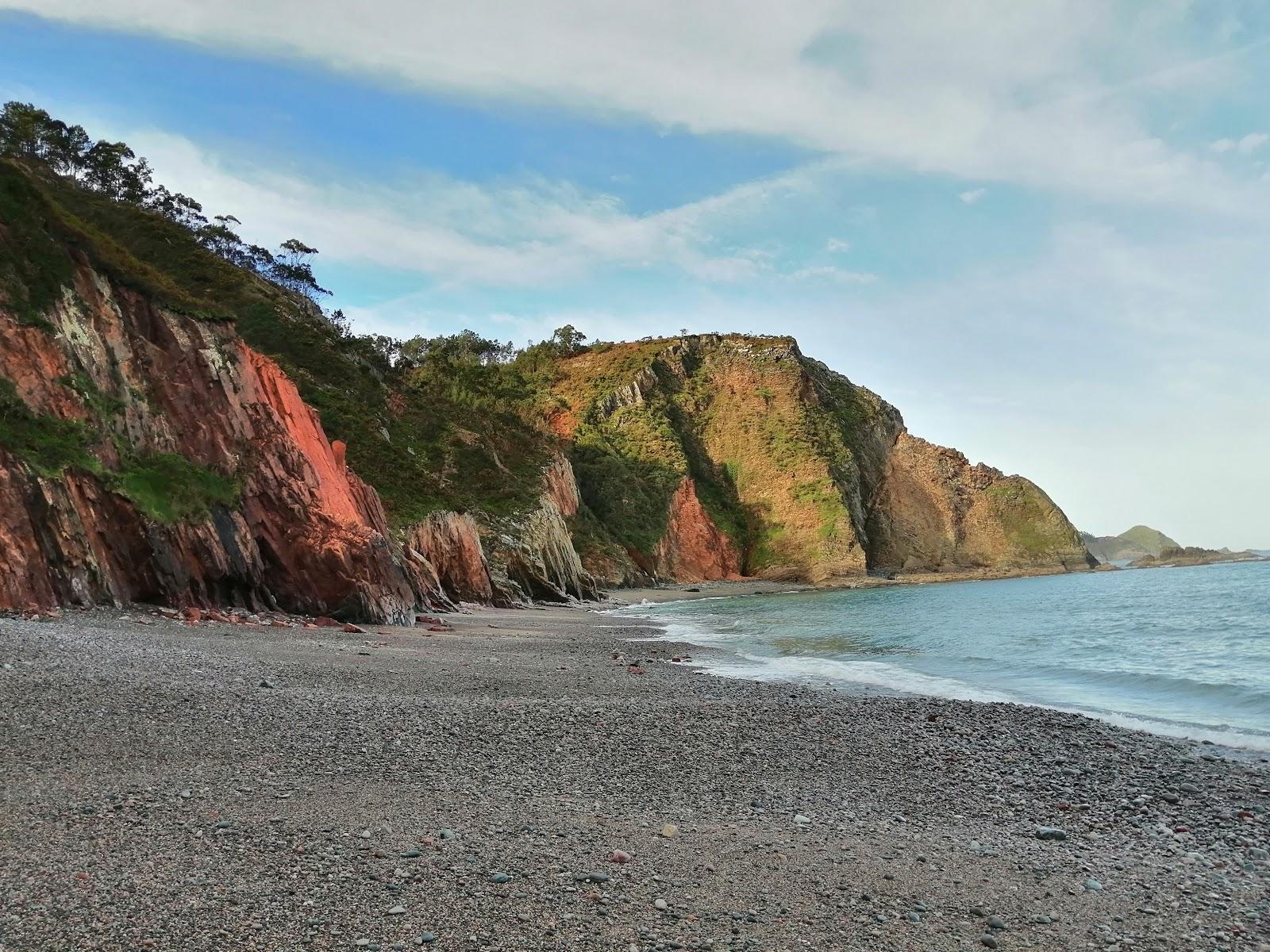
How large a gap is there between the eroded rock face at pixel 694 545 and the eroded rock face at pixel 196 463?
59.8 m

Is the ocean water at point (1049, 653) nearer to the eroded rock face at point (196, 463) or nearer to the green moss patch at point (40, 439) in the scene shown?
the eroded rock face at point (196, 463)

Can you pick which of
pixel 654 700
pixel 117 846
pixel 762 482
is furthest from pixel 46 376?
pixel 762 482

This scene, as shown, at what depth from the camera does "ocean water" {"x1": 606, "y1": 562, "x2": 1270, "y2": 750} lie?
14117mm

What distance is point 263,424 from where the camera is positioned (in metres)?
27.3

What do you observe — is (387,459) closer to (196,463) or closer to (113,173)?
(196,463)

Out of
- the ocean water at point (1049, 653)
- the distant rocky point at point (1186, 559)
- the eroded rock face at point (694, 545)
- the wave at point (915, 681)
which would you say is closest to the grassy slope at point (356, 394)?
the ocean water at point (1049, 653)

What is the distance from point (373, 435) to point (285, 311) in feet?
57.8

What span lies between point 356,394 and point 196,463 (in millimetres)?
26549

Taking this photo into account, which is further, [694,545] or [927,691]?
[694,545]

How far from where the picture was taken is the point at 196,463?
2439 centimetres

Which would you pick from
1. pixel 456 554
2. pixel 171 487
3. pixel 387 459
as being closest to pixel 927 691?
pixel 171 487

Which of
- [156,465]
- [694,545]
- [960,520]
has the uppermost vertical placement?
[960,520]

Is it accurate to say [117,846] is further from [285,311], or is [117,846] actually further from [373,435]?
[285,311]

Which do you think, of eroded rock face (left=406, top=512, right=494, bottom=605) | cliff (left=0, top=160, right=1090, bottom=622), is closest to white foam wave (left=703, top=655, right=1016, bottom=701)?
cliff (left=0, top=160, right=1090, bottom=622)
